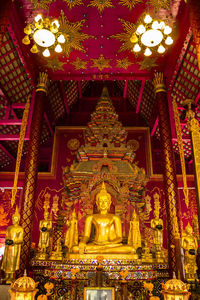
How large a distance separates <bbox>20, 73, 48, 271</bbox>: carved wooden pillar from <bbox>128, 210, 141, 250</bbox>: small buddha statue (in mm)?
2149

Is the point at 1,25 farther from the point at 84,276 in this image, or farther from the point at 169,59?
the point at 169,59

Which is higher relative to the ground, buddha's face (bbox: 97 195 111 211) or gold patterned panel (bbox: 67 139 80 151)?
gold patterned panel (bbox: 67 139 80 151)

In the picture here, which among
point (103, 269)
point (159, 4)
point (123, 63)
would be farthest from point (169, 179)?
point (159, 4)

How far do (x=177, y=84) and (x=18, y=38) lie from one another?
4377 millimetres

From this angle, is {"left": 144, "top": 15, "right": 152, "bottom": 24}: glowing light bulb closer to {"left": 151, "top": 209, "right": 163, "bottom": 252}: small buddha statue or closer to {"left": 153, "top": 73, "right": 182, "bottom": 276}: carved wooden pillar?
{"left": 153, "top": 73, "right": 182, "bottom": 276}: carved wooden pillar

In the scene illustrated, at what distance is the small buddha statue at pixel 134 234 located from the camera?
190 inches

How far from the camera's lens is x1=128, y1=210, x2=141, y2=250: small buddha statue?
15.9 feet

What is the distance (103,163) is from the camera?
578 centimetres

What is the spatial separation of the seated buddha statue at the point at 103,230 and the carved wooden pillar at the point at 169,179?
3.58 feet

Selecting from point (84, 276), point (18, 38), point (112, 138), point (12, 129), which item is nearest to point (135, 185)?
point (112, 138)

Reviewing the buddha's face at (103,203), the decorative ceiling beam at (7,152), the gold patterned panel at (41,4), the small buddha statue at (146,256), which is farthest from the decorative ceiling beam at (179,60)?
the decorative ceiling beam at (7,152)

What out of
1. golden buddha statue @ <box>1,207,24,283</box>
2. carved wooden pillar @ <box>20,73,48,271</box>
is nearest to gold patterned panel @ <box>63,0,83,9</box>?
carved wooden pillar @ <box>20,73,48,271</box>

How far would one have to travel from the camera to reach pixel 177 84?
7500mm

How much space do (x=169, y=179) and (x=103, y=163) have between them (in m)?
1.55
